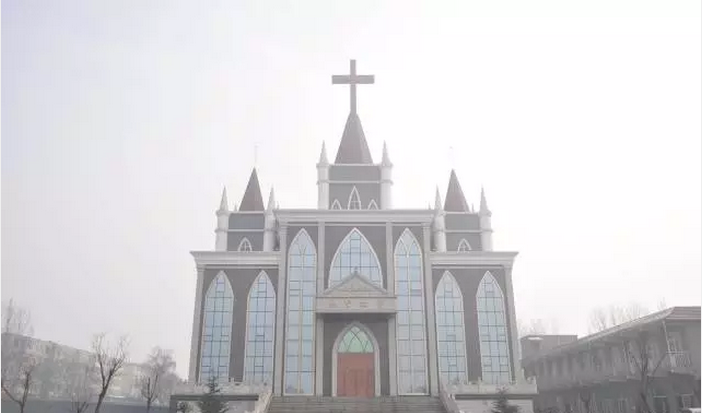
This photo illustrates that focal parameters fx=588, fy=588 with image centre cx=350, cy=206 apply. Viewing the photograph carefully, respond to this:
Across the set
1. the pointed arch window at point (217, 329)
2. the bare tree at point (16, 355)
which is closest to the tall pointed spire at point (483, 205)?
the pointed arch window at point (217, 329)

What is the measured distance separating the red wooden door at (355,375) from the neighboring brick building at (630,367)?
1030cm

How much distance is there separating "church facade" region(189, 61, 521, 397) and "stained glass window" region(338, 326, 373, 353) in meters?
0.05

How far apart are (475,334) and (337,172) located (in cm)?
1081

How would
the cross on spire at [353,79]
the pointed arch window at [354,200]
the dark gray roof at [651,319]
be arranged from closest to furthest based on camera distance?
the dark gray roof at [651,319], the pointed arch window at [354,200], the cross on spire at [353,79]

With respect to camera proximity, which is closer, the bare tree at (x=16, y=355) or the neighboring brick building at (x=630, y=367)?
the neighboring brick building at (x=630, y=367)

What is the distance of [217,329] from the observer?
2730 centimetres

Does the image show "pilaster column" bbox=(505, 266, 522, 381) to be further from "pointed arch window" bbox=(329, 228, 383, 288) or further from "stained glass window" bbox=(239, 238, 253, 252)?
"stained glass window" bbox=(239, 238, 253, 252)

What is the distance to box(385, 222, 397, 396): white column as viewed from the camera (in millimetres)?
25812

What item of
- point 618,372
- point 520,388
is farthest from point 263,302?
point 618,372

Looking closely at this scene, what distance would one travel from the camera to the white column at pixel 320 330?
1009 inches

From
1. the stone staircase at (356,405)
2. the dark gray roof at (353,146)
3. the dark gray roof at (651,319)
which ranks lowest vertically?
the stone staircase at (356,405)

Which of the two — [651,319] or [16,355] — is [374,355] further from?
[16,355]

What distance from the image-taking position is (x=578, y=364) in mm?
31766

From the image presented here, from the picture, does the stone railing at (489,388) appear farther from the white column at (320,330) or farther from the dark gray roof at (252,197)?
the dark gray roof at (252,197)
